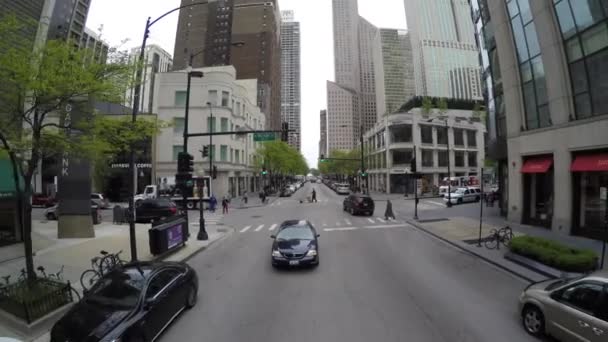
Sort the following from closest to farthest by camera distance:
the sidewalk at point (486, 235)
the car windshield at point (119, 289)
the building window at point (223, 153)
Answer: the car windshield at point (119, 289)
the sidewalk at point (486, 235)
the building window at point (223, 153)

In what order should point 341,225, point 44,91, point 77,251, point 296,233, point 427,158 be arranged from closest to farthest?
point 44,91 < point 296,233 < point 77,251 < point 341,225 < point 427,158

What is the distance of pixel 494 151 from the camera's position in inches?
911

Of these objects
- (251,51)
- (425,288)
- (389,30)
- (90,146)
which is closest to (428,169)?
(425,288)

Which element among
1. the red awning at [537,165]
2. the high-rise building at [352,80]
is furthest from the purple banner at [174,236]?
the high-rise building at [352,80]

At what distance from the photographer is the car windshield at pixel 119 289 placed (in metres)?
5.71

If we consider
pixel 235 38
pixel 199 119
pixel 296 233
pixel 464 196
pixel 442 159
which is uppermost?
pixel 235 38

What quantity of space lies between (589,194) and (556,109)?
14.9ft

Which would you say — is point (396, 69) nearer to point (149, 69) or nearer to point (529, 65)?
point (149, 69)

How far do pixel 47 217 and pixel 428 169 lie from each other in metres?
52.5

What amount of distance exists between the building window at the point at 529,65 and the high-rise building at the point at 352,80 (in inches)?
2001

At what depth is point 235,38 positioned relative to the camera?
346ft

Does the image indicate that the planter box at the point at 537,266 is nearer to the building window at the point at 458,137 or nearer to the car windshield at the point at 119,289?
the car windshield at the point at 119,289

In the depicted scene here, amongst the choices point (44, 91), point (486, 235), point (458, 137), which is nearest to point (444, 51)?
point (458, 137)

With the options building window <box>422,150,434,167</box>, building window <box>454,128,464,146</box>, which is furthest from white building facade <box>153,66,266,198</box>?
building window <box>454,128,464,146</box>
